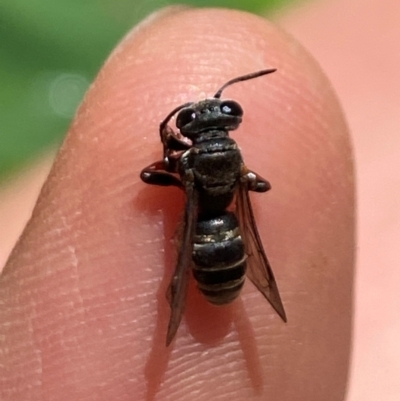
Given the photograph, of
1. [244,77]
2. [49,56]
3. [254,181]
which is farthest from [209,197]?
[49,56]

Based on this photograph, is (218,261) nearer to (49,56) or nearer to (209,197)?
(209,197)

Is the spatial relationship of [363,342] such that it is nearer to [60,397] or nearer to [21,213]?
[60,397]

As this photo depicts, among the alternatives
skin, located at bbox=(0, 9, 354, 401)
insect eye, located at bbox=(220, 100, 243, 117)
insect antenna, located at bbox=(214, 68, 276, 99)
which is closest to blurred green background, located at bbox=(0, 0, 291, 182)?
skin, located at bbox=(0, 9, 354, 401)

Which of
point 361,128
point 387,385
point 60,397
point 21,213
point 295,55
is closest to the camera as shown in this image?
point 60,397

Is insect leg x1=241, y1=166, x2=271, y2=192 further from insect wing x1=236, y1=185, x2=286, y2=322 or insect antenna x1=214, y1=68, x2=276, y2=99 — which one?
insect antenna x1=214, y1=68, x2=276, y2=99

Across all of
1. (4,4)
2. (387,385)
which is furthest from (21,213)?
(387,385)

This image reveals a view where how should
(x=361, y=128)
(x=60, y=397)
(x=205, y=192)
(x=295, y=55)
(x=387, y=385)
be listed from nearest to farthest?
(x=205, y=192) < (x=60, y=397) < (x=295, y=55) < (x=387, y=385) < (x=361, y=128)
